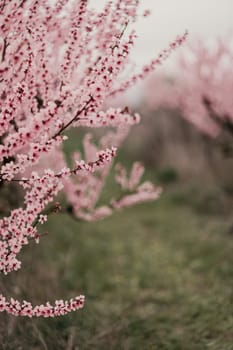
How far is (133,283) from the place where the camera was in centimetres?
852

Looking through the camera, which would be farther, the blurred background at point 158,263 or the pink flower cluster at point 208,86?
the pink flower cluster at point 208,86

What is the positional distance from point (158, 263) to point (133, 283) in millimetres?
1077

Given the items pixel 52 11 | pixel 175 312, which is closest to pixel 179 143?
pixel 175 312

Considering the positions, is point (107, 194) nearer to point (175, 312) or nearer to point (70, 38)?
point (175, 312)

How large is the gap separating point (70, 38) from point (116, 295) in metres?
4.96

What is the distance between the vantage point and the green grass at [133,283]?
562cm

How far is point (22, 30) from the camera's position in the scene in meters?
4.12

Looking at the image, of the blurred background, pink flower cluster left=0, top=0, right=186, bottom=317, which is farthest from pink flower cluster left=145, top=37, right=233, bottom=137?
pink flower cluster left=0, top=0, right=186, bottom=317

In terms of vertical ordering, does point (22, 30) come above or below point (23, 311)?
above

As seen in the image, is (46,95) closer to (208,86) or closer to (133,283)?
(133,283)

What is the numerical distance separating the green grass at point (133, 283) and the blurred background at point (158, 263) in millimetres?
17

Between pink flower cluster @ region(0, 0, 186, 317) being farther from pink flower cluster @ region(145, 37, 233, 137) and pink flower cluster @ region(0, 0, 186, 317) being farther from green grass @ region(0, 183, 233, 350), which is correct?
pink flower cluster @ region(145, 37, 233, 137)

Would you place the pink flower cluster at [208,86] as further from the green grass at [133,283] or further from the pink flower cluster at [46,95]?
the pink flower cluster at [46,95]

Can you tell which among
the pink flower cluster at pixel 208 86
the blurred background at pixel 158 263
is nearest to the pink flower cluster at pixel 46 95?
the blurred background at pixel 158 263
